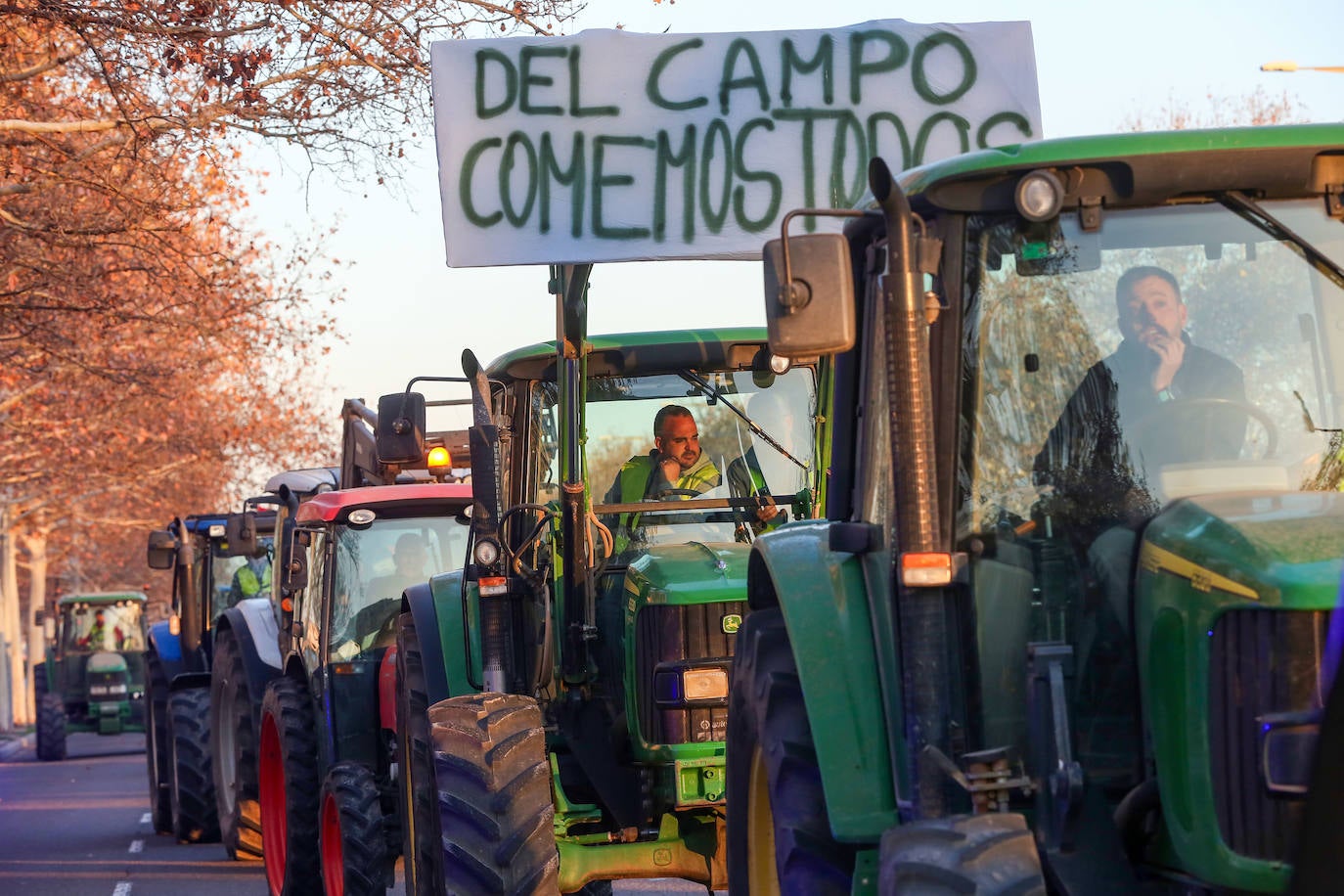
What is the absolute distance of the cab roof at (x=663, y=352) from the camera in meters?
8.70

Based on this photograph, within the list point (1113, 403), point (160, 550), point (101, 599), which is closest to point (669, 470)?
point (1113, 403)

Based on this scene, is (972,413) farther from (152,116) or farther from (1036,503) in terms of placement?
(152,116)

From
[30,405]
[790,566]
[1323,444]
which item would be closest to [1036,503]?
[1323,444]

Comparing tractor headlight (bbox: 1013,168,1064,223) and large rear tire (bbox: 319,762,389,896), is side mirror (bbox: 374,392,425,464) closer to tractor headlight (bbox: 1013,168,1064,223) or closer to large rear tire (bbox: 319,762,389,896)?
large rear tire (bbox: 319,762,389,896)

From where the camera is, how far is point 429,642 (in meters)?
9.34

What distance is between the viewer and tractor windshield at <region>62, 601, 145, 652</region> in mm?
38719

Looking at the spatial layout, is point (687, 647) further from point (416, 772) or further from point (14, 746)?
point (14, 746)

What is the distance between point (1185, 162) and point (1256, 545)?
96 cm

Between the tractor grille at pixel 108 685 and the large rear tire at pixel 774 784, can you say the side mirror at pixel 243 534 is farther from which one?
the tractor grille at pixel 108 685

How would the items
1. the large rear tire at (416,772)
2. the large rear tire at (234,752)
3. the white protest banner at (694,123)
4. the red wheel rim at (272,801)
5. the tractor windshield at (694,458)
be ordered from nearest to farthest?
1. the white protest banner at (694,123)
2. the large rear tire at (416,772)
3. the tractor windshield at (694,458)
4. the red wheel rim at (272,801)
5. the large rear tire at (234,752)

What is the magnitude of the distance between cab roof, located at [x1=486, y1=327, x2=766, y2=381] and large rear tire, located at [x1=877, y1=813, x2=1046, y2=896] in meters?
4.61

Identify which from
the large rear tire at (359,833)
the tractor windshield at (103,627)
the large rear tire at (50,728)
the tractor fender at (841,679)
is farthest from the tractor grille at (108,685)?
the tractor fender at (841,679)

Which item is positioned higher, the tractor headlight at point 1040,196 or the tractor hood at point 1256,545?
the tractor headlight at point 1040,196

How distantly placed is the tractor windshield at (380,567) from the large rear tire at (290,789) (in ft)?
1.56
